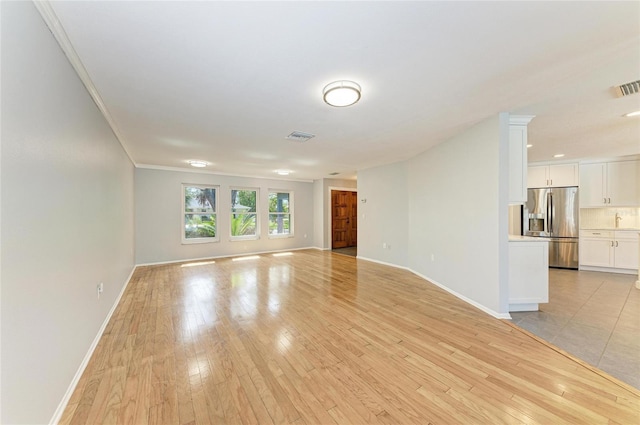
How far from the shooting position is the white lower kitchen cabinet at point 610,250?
474 centimetres

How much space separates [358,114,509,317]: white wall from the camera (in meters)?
2.80

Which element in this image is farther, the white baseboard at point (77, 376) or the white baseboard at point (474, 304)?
the white baseboard at point (474, 304)

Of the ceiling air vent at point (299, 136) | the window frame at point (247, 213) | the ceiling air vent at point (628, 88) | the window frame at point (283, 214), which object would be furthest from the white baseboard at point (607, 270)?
the window frame at point (247, 213)

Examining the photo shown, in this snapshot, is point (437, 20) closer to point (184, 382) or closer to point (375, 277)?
point (184, 382)

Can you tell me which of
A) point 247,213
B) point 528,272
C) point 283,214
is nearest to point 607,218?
point 528,272

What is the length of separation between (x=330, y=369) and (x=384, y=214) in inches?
175

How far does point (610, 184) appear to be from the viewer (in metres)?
5.00

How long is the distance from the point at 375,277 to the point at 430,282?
3.26 ft

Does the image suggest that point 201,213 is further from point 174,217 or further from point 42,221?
point 42,221

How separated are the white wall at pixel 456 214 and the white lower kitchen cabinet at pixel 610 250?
3.90 meters

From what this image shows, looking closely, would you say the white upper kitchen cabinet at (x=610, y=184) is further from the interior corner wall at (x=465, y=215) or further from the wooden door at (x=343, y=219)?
the wooden door at (x=343, y=219)

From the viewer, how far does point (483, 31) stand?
1523mm

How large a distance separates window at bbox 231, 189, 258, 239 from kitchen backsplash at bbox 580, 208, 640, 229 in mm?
8295

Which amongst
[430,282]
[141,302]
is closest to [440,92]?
[430,282]
